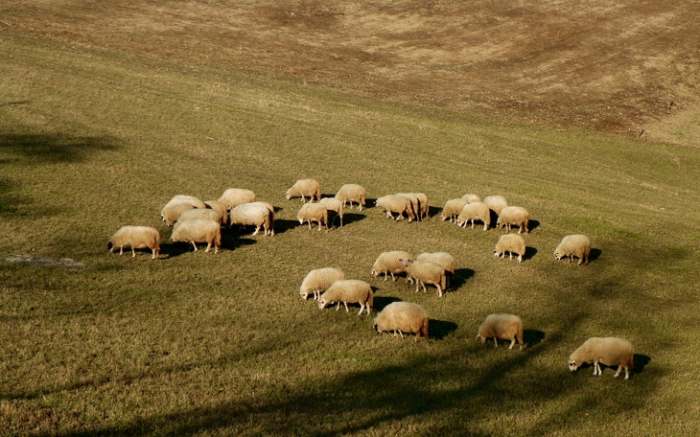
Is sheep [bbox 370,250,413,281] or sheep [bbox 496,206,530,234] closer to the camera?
sheep [bbox 370,250,413,281]

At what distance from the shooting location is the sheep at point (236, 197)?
898 inches

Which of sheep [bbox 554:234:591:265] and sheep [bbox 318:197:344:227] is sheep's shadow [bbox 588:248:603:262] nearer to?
sheep [bbox 554:234:591:265]

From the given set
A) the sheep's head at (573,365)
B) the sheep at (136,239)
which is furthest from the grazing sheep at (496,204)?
the sheep at (136,239)

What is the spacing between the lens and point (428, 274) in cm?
1734

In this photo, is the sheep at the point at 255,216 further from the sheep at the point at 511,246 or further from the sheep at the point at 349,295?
the sheep at the point at 511,246

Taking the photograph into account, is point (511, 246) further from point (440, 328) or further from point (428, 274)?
point (440, 328)

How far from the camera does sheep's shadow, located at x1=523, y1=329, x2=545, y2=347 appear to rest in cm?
1537

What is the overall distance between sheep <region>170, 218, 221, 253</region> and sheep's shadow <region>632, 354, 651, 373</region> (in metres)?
11.1

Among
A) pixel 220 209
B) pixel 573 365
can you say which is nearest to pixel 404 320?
pixel 573 365

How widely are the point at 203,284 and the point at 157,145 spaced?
47.6ft

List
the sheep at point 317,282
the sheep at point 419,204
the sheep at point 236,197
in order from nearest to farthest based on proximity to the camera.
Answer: the sheep at point 317,282
the sheep at point 236,197
the sheep at point 419,204

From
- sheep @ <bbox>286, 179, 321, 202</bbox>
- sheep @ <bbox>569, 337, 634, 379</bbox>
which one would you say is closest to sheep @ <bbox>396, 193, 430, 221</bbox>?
sheep @ <bbox>286, 179, 321, 202</bbox>

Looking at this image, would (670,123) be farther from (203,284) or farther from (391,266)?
(203,284)

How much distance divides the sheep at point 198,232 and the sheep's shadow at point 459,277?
6608mm
